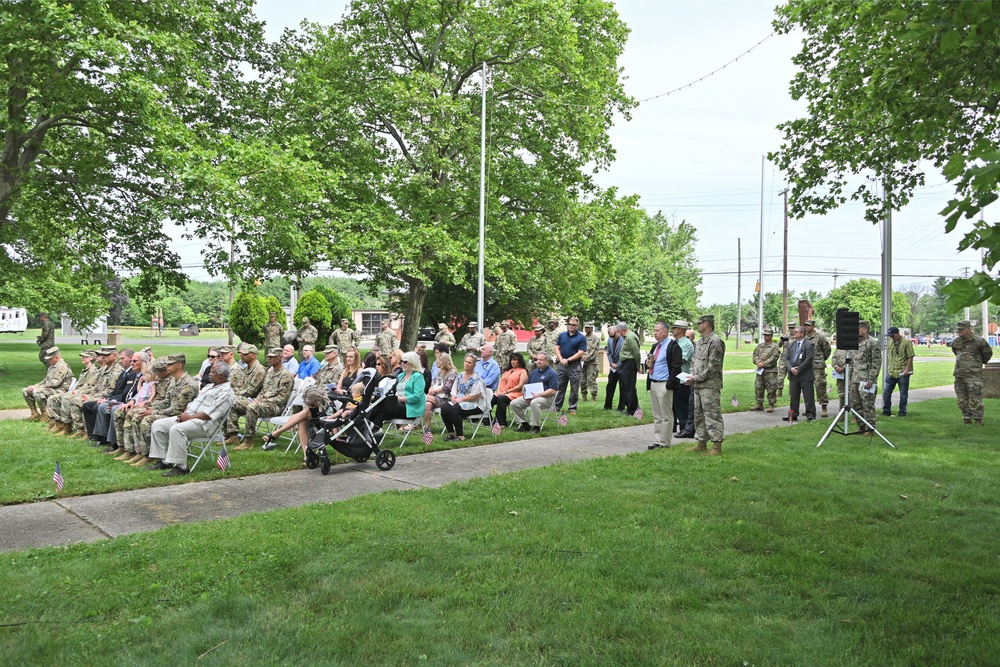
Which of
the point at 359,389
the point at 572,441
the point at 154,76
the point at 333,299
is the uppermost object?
the point at 154,76

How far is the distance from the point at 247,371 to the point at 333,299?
26.1 meters

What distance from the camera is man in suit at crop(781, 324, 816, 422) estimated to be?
1386 centimetres

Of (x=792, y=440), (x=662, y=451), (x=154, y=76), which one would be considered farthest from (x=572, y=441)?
(x=154, y=76)

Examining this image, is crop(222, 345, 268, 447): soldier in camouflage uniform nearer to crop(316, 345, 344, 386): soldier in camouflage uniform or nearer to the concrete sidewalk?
crop(316, 345, 344, 386): soldier in camouflage uniform

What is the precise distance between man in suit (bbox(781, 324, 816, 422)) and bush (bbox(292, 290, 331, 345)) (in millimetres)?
23183

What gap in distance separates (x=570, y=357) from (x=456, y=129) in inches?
509

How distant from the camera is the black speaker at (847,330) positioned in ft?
35.3

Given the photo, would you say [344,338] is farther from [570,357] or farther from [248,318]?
[248,318]

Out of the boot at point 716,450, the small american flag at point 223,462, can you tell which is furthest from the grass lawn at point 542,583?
the small american flag at point 223,462

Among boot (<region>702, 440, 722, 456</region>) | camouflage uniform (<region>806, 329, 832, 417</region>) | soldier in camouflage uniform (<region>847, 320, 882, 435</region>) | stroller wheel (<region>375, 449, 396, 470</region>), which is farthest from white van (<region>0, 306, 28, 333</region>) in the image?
soldier in camouflage uniform (<region>847, 320, 882, 435</region>)

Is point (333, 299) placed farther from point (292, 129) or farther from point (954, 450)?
point (954, 450)

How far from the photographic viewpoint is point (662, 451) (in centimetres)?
1035

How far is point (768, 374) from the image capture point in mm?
16062

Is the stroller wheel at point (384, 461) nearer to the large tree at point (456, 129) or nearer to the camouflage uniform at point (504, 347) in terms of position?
the camouflage uniform at point (504, 347)
